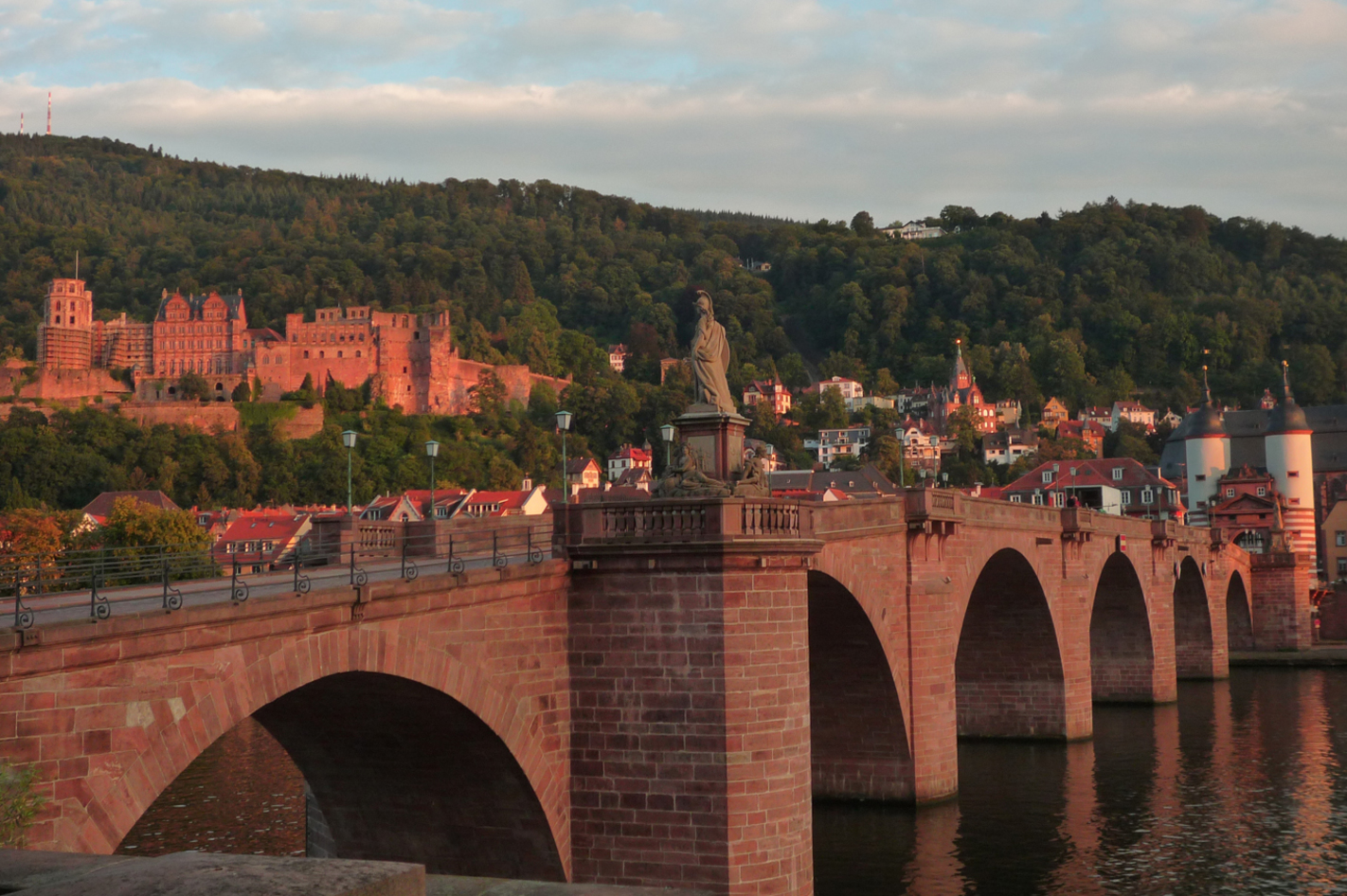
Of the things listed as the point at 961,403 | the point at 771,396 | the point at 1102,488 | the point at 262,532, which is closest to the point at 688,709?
the point at 262,532

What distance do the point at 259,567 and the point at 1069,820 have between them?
1883 centimetres

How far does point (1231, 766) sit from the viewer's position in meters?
39.2

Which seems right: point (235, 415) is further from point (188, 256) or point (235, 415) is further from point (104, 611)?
point (104, 611)

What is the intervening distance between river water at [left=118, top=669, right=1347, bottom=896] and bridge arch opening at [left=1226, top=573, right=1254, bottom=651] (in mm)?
29630

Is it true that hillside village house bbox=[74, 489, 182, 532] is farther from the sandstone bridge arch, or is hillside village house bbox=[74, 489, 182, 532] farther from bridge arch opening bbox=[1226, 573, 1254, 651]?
the sandstone bridge arch

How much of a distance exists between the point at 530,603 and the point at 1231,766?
2692 cm

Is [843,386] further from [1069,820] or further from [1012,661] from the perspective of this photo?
[1069,820]

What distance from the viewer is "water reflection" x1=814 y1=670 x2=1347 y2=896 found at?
27.0 metres

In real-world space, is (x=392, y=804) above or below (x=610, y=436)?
below

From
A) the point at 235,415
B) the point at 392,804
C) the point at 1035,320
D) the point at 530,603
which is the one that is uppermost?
the point at 1035,320

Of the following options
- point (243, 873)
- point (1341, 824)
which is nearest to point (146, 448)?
point (1341, 824)

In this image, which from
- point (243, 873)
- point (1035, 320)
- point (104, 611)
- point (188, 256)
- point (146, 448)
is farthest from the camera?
point (188, 256)

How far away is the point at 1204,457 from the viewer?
9481 centimetres

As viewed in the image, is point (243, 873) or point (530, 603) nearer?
point (243, 873)
